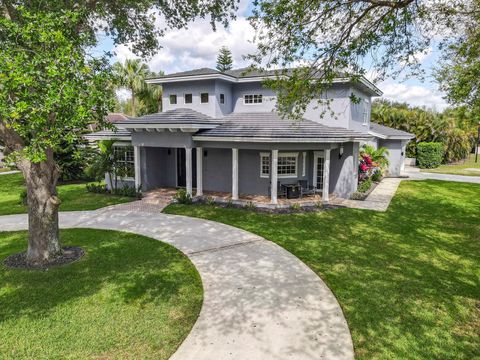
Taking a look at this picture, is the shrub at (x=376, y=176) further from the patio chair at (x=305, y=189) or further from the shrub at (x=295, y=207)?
the shrub at (x=295, y=207)

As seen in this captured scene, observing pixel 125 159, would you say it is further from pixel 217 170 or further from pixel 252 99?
pixel 252 99

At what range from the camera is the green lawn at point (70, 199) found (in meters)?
16.0

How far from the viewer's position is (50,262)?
9094mm

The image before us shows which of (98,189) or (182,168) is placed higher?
(182,168)

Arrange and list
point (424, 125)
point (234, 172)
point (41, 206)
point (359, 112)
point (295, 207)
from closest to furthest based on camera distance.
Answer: point (41, 206)
point (295, 207)
point (234, 172)
point (359, 112)
point (424, 125)

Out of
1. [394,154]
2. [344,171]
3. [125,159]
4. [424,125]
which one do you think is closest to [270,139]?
[344,171]

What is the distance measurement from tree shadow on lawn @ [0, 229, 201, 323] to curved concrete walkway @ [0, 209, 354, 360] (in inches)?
27.5

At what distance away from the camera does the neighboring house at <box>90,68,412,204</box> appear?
1630cm

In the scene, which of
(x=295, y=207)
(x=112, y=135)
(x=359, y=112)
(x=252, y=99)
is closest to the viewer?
(x=295, y=207)

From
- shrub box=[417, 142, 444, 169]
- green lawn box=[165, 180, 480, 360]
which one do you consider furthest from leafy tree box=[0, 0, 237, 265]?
shrub box=[417, 142, 444, 169]

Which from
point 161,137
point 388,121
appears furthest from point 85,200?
point 388,121

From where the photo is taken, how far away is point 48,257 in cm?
915

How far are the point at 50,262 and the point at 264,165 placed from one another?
11592 millimetres

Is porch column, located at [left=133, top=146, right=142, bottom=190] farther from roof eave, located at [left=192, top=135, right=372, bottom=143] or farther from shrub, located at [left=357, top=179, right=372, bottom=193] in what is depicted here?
shrub, located at [left=357, top=179, right=372, bottom=193]
